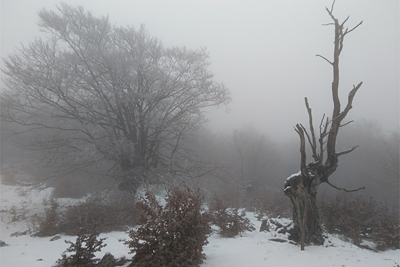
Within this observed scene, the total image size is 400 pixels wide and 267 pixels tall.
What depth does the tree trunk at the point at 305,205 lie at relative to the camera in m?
6.23

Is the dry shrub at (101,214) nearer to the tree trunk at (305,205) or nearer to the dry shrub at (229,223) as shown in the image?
the dry shrub at (229,223)

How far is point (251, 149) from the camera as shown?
29.9 metres

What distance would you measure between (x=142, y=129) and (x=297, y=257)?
32.6 feet

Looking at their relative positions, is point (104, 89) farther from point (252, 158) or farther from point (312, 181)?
point (252, 158)

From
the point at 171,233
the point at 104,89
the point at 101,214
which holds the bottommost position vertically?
the point at 101,214

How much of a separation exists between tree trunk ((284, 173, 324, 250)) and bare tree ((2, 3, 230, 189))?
570cm

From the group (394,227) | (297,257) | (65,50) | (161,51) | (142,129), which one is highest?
(161,51)

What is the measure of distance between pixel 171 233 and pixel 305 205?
11.6ft

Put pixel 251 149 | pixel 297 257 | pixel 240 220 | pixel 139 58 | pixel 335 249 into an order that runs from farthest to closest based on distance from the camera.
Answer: pixel 251 149
pixel 139 58
pixel 240 220
pixel 335 249
pixel 297 257

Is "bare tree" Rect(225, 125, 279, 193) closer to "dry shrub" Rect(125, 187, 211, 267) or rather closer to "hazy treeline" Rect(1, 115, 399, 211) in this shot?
"hazy treeline" Rect(1, 115, 399, 211)

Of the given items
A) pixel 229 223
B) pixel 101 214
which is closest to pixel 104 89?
pixel 101 214

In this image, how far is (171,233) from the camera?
438 cm

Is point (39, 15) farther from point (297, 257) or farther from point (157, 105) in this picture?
point (297, 257)

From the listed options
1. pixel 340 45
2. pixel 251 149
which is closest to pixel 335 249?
pixel 340 45
